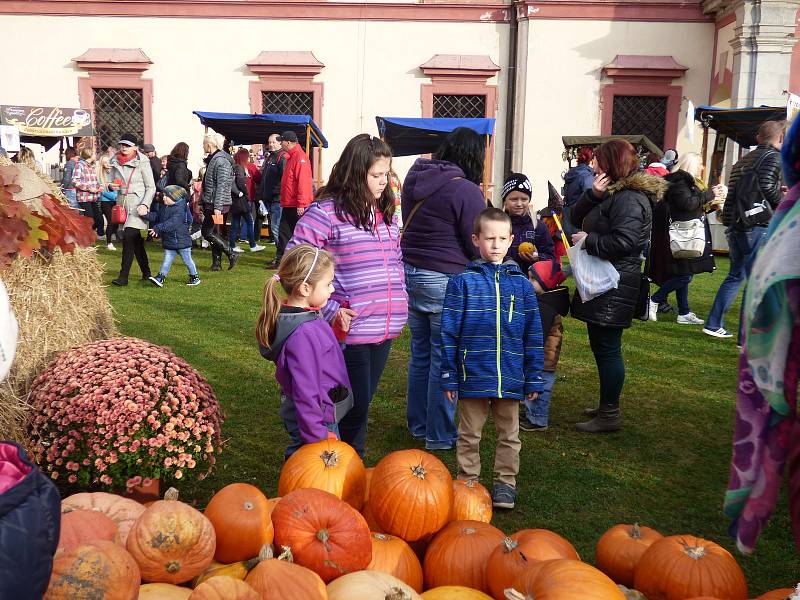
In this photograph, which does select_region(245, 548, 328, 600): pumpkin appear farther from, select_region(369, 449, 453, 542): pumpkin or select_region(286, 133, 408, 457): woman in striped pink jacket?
select_region(286, 133, 408, 457): woman in striped pink jacket

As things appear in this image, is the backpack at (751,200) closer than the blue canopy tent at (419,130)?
Yes

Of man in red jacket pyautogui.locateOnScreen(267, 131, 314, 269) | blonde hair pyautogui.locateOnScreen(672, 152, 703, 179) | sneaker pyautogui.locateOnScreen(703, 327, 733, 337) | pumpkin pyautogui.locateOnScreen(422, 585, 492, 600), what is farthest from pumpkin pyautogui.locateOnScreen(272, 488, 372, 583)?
man in red jacket pyautogui.locateOnScreen(267, 131, 314, 269)

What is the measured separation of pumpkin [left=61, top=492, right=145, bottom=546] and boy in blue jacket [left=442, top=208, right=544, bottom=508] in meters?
1.63

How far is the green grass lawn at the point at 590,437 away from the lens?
154 inches

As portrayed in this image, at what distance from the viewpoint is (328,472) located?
10.6 ft

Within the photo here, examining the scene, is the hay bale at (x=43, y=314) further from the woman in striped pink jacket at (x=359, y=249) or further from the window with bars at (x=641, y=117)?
the window with bars at (x=641, y=117)

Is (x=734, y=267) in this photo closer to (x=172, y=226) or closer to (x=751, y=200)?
(x=751, y=200)

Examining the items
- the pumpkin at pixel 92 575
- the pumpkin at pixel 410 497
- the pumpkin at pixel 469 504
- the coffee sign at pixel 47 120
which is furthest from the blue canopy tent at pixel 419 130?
the pumpkin at pixel 92 575

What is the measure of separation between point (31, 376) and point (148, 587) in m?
1.86

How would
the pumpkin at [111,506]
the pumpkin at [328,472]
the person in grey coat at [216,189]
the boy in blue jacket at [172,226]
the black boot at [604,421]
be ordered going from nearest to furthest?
the pumpkin at [111,506], the pumpkin at [328,472], the black boot at [604,421], the boy in blue jacket at [172,226], the person in grey coat at [216,189]

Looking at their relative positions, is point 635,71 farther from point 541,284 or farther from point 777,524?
point 777,524

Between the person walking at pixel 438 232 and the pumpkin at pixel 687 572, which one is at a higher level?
the person walking at pixel 438 232

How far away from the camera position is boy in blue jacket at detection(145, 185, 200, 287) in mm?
10680

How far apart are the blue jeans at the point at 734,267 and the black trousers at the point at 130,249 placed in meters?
7.34
